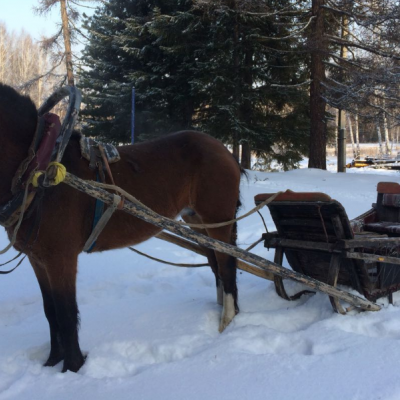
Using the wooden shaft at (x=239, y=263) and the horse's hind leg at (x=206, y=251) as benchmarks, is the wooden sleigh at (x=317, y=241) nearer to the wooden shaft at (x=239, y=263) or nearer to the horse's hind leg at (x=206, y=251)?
the wooden shaft at (x=239, y=263)

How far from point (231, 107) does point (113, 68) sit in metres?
5.88

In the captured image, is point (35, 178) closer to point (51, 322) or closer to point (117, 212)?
point (117, 212)

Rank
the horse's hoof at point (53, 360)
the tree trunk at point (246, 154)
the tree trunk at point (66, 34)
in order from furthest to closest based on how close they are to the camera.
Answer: the tree trunk at point (66, 34) → the tree trunk at point (246, 154) → the horse's hoof at point (53, 360)

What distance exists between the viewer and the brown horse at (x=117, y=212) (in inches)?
95.9

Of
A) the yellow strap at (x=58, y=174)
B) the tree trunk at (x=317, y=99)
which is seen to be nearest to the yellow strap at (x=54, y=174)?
the yellow strap at (x=58, y=174)

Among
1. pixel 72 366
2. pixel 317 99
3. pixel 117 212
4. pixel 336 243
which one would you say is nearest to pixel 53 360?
pixel 72 366

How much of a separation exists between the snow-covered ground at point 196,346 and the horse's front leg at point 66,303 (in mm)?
103

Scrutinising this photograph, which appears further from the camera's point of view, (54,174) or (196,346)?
(196,346)

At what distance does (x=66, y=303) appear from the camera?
2.54 metres

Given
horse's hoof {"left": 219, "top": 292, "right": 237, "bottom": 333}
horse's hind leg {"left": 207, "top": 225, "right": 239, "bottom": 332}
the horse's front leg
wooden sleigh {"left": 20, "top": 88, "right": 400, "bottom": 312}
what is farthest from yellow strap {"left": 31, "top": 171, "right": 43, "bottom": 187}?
horse's hoof {"left": 219, "top": 292, "right": 237, "bottom": 333}

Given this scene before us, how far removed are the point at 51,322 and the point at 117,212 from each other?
2.99 ft

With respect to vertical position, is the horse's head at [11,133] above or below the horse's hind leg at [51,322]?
above

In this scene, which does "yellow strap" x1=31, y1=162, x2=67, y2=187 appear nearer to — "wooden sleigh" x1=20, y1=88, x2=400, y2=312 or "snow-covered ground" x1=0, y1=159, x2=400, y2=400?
"wooden sleigh" x1=20, y1=88, x2=400, y2=312

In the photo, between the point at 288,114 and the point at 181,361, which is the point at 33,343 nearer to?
the point at 181,361
